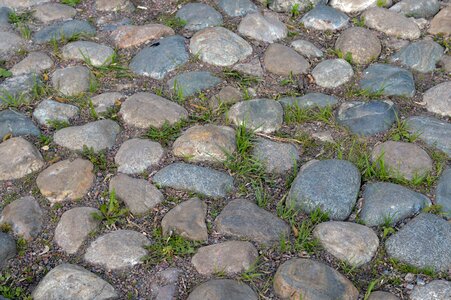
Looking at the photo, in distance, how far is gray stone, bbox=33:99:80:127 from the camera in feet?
9.05

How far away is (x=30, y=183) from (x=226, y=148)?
2.55 ft

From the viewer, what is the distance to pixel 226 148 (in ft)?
8.48

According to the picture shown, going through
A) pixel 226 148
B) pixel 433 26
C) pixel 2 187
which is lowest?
pixel 2 187

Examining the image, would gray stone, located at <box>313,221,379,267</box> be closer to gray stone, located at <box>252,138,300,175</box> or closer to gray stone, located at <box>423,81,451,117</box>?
gray stone, located at <box>252,138,300,175</box>

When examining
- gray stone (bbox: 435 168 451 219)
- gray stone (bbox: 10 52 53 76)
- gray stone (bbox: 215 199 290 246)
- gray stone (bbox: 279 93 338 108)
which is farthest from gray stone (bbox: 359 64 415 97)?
gray stone (bbox: 10 52 53 76)

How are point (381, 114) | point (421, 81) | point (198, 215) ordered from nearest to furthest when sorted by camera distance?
1. point (198, 215)
2. point (381, 114)
3. point (421, 81)

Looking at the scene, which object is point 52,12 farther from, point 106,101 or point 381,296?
point 381,296

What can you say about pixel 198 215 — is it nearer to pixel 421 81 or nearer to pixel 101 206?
pixel 101 206

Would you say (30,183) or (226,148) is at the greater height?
(226,148)

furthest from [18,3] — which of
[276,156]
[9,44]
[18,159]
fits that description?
[276,156]

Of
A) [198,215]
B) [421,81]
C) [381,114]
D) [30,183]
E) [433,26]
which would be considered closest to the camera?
[198,215]

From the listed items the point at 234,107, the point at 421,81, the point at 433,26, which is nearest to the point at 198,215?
the point at 234,107

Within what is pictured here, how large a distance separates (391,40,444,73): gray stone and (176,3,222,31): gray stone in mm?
940

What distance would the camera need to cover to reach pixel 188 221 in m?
2.29
